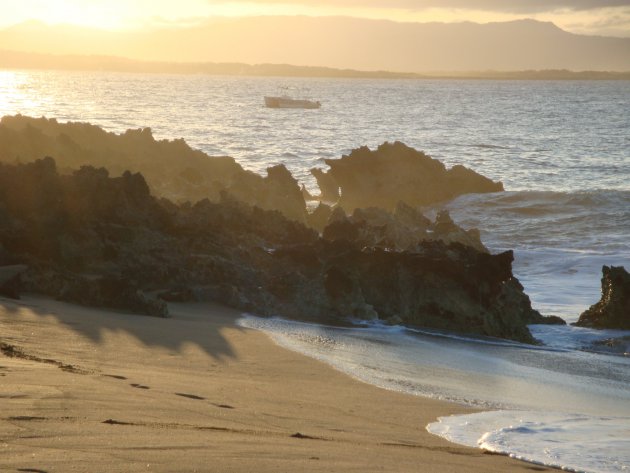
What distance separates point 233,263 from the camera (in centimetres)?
1295

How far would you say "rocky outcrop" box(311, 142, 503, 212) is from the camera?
30344mm

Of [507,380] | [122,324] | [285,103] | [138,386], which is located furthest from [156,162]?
[285,103]

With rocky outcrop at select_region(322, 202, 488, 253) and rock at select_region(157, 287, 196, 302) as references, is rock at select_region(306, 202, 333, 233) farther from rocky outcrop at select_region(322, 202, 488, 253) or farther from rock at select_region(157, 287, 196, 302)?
rock at select_region(157, 287, 196, 302)

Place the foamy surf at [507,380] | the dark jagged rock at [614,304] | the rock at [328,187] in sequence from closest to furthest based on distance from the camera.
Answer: the foamy surf at [507,380] → the dark jagged rock at [614,304] → the rock at [328,187]

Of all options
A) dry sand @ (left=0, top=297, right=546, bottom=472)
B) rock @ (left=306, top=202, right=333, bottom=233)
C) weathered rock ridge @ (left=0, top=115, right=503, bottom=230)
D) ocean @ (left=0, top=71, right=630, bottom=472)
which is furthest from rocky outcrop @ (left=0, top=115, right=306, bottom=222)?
dry sand @ (left=0, top=297, right=546, bottom=472)

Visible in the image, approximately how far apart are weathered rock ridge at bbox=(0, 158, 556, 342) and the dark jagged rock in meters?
1.13

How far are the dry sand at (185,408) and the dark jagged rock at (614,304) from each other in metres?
5.36

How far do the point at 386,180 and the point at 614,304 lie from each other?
1746cm

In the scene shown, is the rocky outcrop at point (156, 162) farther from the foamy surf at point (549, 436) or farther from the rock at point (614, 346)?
the foamy surf at point (549, 436)

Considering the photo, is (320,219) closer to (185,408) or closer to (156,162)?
(156,162)

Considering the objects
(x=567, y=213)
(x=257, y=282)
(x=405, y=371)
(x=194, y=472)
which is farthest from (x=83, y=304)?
(x=567, y=213)

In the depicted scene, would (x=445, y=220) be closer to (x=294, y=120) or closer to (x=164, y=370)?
(x=164, y=370)

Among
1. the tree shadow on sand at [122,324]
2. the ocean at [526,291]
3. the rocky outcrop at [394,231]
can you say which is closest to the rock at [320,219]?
the rocky outcrop at [394,231]

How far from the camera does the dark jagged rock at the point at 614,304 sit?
13.4 m
